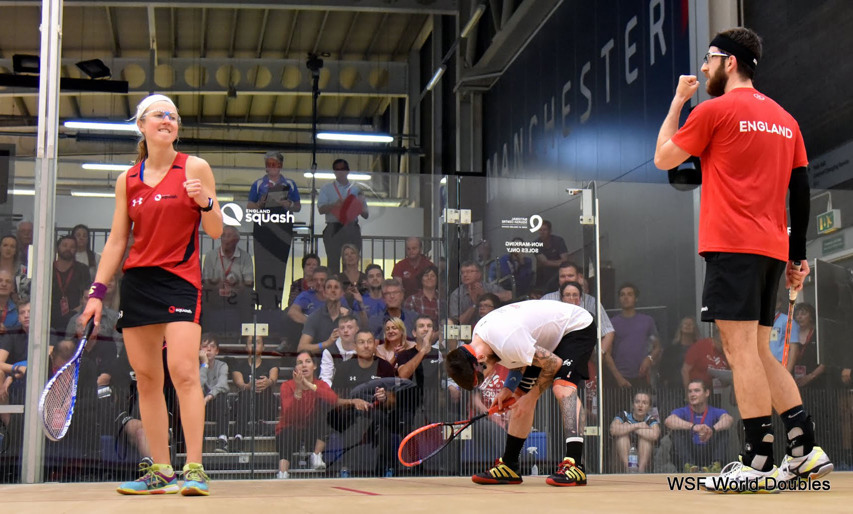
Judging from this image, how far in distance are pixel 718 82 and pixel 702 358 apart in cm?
332

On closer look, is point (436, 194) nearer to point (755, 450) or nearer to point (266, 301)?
point (266, 301)

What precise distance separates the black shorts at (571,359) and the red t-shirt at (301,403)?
2.13 metres

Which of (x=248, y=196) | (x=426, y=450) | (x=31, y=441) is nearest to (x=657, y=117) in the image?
(x=248, y=196)

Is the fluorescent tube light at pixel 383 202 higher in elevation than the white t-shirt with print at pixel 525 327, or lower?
higher

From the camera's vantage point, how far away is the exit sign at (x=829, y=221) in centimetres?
692

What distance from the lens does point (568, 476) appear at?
446 cm

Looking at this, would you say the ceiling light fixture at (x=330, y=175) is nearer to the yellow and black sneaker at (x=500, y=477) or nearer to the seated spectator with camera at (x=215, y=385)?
the seated spectator with camera at (x=215, y=385)

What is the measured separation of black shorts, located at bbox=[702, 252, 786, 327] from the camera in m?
3.51

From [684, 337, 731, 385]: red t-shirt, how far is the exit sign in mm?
1070

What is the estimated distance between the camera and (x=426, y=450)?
5.60 meters

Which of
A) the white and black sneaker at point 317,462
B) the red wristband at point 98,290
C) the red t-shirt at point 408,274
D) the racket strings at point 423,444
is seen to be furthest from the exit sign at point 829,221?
the red wristband at point 98,290

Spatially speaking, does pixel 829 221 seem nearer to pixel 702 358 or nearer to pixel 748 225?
pixel 702 358

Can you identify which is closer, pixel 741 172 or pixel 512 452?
pixel 741 172

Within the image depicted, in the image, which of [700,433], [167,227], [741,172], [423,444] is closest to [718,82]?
[741,172]
